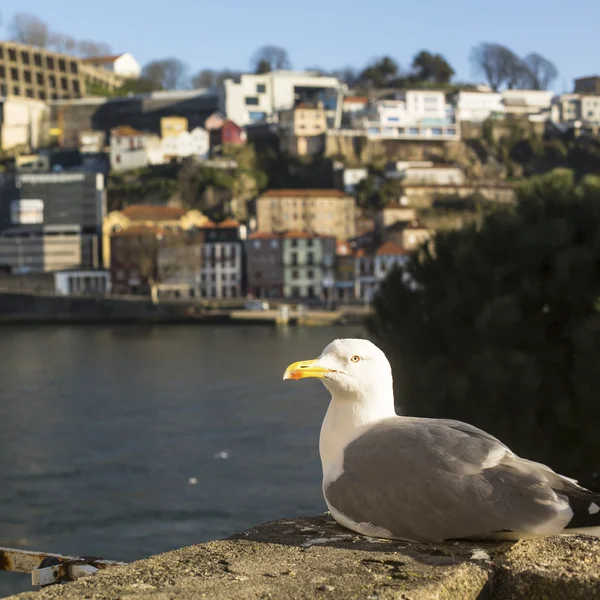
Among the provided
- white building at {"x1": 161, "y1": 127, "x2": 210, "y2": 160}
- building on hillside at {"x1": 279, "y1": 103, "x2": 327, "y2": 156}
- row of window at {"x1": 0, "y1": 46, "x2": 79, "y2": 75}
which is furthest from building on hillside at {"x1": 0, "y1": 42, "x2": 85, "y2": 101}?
building on hillside at {"x1": 279, "y1": 103, "x2": 327, "y2": 156}

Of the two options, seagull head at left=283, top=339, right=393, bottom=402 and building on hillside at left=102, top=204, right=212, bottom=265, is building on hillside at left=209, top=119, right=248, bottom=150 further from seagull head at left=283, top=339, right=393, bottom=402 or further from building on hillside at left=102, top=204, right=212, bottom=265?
seagull head at left=283, top=339, right=393, bottom=402

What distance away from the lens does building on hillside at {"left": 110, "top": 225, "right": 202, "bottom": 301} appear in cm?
5731

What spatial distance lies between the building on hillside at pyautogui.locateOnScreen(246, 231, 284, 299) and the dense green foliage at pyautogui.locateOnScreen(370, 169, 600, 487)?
45.3m

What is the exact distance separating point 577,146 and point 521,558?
7402 centimetres

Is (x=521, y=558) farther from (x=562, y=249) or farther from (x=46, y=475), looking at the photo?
(x=46, y=475)

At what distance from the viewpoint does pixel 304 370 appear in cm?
197

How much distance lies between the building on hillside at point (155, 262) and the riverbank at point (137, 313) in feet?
13.6

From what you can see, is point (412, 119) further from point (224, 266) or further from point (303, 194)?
point (224, 266)

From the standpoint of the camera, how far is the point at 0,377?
28.8 meters

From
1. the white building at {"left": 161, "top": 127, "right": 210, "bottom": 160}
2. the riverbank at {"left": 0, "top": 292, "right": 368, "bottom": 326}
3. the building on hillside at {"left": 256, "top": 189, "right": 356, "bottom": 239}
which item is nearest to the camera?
the riverbank at {"left": 0, "top": 292, "right": 368, "bottom": 326}

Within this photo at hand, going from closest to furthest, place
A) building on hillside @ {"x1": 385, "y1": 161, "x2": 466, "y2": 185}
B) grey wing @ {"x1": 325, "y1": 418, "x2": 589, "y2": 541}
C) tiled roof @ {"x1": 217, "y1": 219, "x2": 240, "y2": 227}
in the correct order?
grey wing @ {"x1": 325, "y1": 418, "x2": 589, "y2": 541}
tiled roof @ {"x1": 217, "y1": 219, "x2": 240, "y2": 227}
building on hillside @ {"x1": 385, "y1": 161, "x2": 466, "y2": 185}

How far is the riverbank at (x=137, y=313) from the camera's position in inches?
1970

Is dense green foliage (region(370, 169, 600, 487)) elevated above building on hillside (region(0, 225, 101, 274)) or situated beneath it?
elevated above

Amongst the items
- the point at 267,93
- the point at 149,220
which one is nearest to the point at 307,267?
the point at 149,220
